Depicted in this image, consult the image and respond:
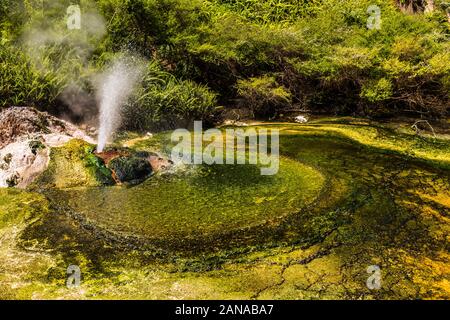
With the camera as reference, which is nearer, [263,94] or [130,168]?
[130,168]

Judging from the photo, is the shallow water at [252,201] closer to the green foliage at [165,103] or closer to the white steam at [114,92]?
the green foliage at [165,103]

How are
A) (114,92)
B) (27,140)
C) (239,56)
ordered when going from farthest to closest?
1. (239,56)
2. (114,92)
3. (27,140)

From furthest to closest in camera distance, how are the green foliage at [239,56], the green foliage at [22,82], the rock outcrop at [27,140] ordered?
1. the green foliage at [239,56]
2. the green foliage at [22,82]
3. the rock outcrop at [27,140]

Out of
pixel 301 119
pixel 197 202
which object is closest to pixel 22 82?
pixel 197 202

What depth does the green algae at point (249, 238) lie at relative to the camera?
350 cm

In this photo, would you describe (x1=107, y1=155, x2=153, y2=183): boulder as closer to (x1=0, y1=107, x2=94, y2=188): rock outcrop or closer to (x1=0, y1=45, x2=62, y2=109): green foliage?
(x1=0, y1=107, x2=94, y2=188): rock outcrop

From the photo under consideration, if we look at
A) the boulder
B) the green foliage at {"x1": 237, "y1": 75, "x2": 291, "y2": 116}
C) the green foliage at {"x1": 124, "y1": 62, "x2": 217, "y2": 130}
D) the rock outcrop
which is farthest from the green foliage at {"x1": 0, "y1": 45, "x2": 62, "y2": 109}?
the green foliage at {"x1": 237, "y1": 75, "x2": 291, "y2": 116}

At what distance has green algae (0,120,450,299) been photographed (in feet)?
A: 11.5

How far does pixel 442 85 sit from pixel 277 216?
7356mm

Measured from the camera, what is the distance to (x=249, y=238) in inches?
171

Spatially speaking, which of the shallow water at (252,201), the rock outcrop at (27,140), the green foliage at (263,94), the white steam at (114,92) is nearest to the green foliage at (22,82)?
the rock outcrop at (27,140)

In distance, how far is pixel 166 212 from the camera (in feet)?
16.2

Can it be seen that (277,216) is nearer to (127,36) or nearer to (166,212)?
(166,212)

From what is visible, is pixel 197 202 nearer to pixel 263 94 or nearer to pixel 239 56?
pixel 263 94
